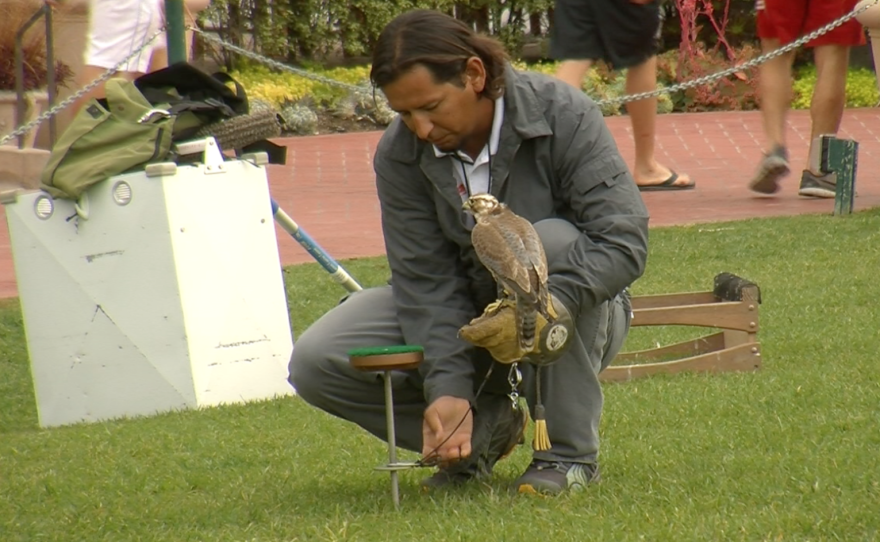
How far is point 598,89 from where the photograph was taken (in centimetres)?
1463

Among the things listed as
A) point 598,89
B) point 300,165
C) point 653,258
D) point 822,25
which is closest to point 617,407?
point 653,258

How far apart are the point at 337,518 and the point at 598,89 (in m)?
11.7

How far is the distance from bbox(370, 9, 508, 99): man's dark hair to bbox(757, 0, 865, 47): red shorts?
5089 millimetres

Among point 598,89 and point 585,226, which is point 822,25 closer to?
point 585,226

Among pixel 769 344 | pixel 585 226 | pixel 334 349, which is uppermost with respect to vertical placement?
pixel 585 226

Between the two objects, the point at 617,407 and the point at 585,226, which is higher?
the point at 585,226

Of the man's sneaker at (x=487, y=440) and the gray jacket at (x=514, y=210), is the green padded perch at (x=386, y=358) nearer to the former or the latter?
the gray jacket at (x=514, y=210)

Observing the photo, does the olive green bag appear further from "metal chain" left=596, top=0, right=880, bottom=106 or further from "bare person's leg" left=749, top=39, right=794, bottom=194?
"bare person's leg" left=749, top=39, right=794, bottom=194

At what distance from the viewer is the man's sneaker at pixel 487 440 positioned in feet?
12.0

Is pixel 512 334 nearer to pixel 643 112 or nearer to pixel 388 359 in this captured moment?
pixel 388 359

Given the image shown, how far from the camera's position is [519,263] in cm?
311

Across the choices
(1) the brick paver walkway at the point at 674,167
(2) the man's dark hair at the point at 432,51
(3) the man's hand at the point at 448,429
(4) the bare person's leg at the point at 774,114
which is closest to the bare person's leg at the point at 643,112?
(1) the brick paver walkway at the point at 674,167

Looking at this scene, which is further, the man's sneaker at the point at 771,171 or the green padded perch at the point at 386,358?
the man's sneaker at the point at 771,171

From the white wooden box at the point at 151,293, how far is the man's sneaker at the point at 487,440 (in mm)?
1456
